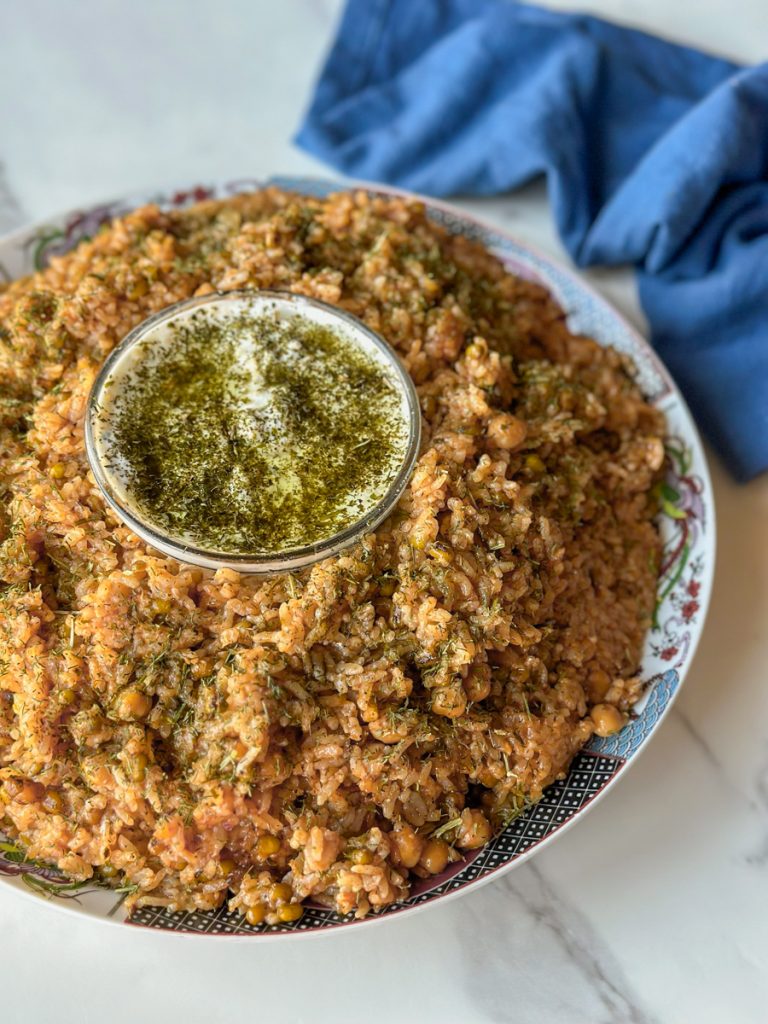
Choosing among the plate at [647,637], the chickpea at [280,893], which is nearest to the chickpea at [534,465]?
the plate at [647,637]

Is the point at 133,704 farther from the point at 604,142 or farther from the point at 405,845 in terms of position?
the point at 604,142

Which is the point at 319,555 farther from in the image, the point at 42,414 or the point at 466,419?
the point at 42,414

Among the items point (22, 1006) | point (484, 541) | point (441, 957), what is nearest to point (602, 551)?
point (484, 541)

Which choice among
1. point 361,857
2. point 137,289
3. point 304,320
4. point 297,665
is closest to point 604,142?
point 304,320

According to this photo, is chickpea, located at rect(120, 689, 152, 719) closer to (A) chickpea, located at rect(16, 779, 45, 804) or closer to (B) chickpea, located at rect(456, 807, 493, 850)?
(A) chickpea, located at rect(16, 779, 45, 804)

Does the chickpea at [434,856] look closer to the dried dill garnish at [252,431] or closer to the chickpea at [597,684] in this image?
the chickpea at [597,684]
